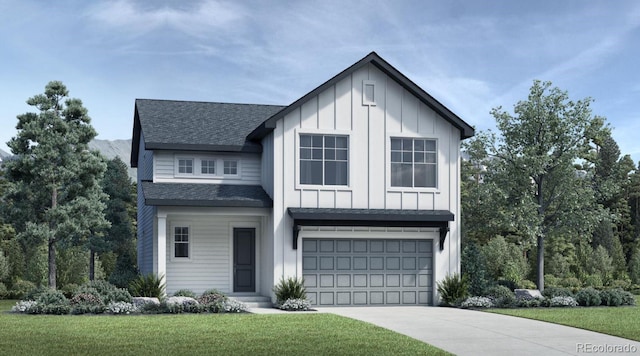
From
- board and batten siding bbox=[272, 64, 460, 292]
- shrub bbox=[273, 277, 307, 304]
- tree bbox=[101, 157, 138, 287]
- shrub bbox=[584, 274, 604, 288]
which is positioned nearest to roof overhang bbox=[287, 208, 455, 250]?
board and batten siding bbox=[272, 64, 460, 292]

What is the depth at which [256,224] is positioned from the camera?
27.9m

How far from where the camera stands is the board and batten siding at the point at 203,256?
27.1m

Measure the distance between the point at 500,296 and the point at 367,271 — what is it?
4.47 metres

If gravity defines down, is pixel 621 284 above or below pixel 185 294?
below

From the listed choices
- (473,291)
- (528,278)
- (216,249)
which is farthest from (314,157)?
(528,278)

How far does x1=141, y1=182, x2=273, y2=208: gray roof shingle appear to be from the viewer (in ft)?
83.1

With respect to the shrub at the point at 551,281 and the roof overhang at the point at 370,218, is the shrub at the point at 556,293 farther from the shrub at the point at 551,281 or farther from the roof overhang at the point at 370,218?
the shrub at the point at 551,281

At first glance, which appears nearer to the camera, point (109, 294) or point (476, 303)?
point (109, 294)

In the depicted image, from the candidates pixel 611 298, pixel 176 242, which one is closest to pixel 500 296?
pixel 611 298

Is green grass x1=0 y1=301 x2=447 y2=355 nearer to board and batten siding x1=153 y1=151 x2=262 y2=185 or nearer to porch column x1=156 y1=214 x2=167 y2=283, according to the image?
porch column x1=156 y1=214 x2=167 y2=283

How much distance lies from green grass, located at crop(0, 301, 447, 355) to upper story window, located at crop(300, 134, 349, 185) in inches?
251

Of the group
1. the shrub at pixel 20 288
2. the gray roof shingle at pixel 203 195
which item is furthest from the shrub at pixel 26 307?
the shrub at pixel 20 288

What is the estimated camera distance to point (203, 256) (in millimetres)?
27312

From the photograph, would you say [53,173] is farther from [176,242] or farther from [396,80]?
[396,80]
